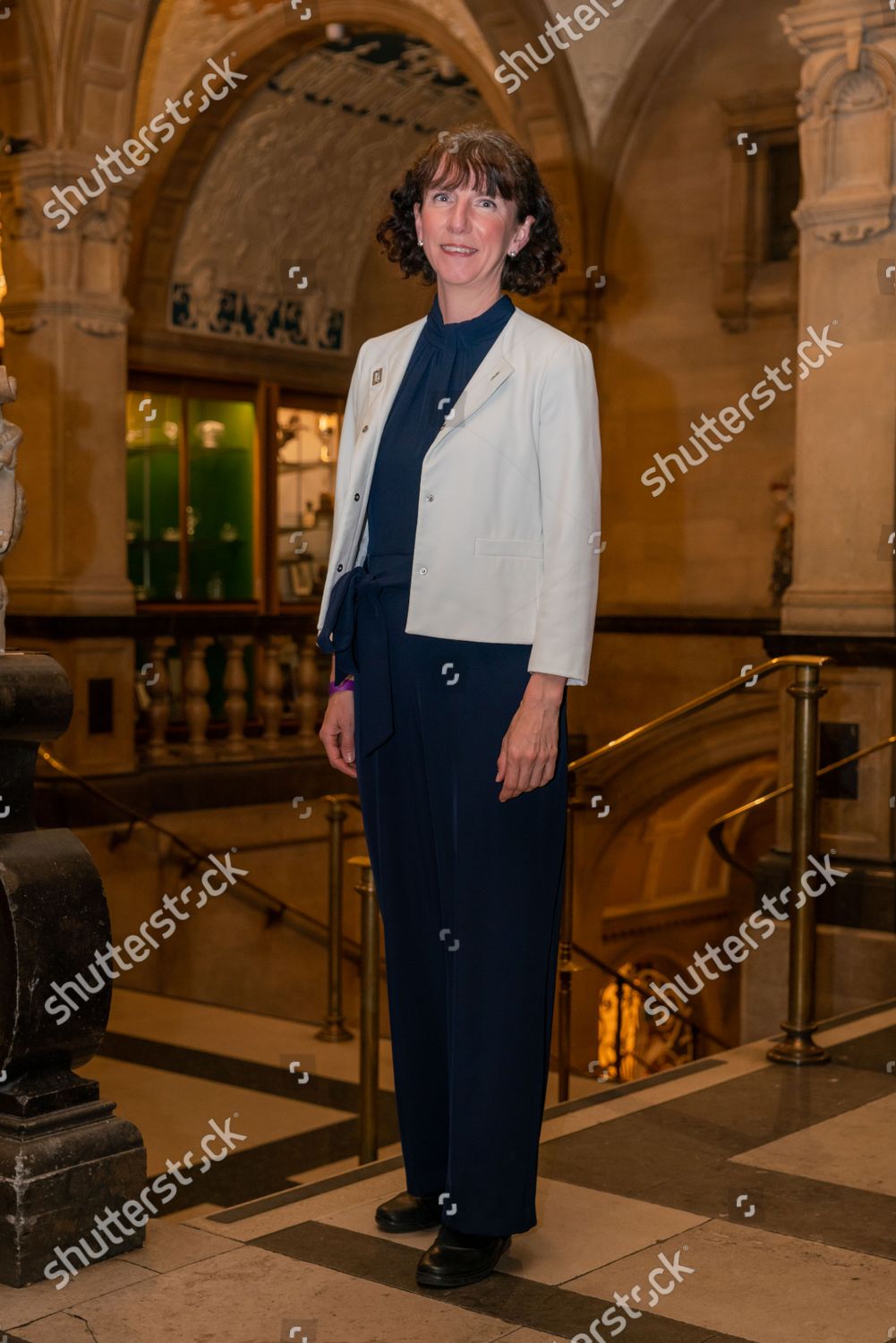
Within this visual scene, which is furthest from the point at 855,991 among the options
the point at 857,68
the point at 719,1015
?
the point at 719,1015

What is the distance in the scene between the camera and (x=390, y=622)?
290cm

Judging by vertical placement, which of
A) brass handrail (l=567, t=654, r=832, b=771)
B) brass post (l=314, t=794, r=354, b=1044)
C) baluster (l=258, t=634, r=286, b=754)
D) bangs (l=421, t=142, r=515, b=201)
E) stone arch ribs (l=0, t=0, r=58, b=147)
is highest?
stone arch ribs (l=0, t=0, r=58, b=147)

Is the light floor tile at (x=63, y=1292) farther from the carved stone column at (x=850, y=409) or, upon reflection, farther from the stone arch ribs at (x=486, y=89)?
the stone arch ribs at (x=486, y=89)

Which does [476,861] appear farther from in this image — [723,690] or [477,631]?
[723,690]

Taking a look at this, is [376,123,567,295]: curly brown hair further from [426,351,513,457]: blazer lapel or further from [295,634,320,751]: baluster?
[295,634,320,751]: baluster

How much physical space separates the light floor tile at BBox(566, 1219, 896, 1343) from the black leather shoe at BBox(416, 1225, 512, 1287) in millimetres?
148

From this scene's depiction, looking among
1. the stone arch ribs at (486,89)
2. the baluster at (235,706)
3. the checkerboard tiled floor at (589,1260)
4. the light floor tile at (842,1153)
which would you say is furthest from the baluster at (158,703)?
the light floor tile at (842,1153)

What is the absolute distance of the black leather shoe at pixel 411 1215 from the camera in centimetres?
311

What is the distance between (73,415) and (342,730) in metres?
7.48

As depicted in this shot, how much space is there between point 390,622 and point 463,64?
9530 millimetres

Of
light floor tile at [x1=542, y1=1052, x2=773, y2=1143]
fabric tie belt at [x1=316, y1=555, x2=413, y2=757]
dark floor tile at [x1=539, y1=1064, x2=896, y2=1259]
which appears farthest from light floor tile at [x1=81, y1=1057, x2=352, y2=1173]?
fabric tie belt at [x1=316, y1=555, x2=413, y2=757]

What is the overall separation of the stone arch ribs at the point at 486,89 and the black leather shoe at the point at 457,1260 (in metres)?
9.50

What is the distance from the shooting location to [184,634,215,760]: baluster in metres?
11.1

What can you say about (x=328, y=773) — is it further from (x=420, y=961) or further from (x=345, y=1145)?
(x=420, y=961)
